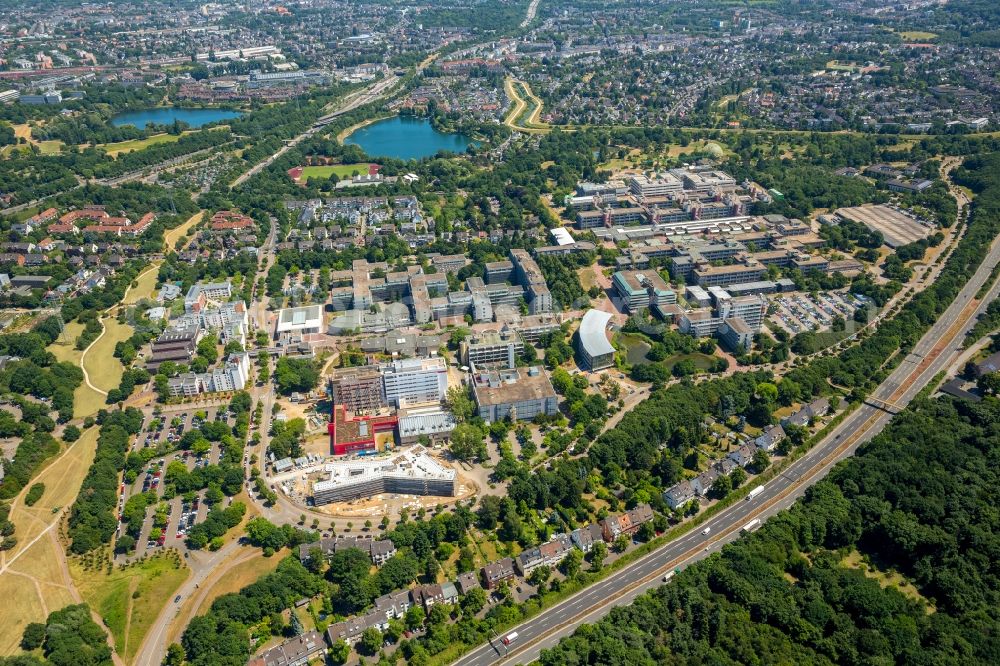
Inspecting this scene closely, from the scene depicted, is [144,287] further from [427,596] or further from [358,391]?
[427,596]

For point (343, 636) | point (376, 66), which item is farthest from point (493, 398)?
point (376, 66)

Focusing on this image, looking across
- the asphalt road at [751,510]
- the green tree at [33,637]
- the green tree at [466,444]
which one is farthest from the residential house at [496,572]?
the green tree at [33,637]

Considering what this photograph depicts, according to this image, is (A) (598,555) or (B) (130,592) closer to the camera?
(B) (130,592)

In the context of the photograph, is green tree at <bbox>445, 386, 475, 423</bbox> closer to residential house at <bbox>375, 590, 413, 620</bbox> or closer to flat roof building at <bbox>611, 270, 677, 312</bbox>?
residential house at <bbox>375, 590, 413, 620</bbox>

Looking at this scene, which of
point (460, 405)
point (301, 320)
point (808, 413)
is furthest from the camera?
point (301, 320)

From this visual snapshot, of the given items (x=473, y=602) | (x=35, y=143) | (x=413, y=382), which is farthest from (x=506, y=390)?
(x=35, y=143)

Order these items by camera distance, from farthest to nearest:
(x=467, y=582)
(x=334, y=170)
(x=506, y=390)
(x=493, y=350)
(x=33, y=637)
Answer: (x=334, y=170), (x=493, y=350), (x=506, y=390), (x=467, y=582), (x=33, y=637)

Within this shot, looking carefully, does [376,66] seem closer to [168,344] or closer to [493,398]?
[168,344]

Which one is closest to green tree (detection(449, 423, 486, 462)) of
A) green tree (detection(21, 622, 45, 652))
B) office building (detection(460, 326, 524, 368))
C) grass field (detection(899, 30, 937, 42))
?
office building (detection(460, 326, 524, 368))
